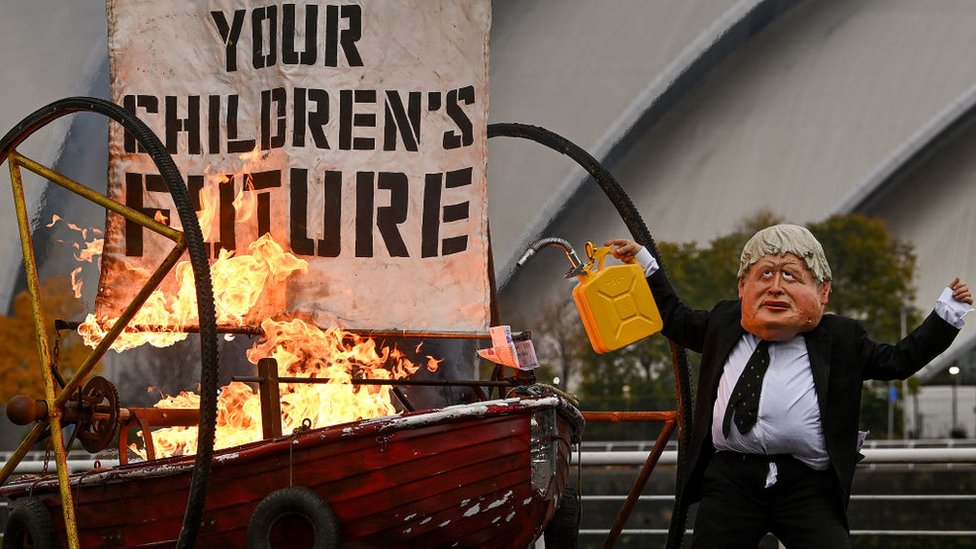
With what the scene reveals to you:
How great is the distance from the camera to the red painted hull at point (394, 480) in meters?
5.09

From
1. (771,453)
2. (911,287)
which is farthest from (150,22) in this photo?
(911,287)

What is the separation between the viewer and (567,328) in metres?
25.4

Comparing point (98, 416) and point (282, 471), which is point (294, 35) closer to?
point (98, 416)

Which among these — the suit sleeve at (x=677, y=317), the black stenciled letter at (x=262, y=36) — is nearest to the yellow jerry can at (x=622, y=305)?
the suit sleeve at (x=677, y=317)

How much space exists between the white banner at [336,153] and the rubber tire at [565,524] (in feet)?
3.03

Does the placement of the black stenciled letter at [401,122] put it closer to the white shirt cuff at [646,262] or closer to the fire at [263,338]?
the fire at [263,338]

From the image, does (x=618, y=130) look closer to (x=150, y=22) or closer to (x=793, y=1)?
(x=793, y=1)

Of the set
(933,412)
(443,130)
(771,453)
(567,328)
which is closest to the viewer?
(771,453)

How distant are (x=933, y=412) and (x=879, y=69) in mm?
10680

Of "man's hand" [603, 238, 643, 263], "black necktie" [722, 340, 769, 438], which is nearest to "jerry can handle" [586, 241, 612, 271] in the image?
"man's hand" [603, 238, 643, 263]

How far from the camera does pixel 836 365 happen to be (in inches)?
173

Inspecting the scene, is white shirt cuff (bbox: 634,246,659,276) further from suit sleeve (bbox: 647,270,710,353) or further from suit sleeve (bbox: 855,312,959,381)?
suit sleeve (bbox: 855,312,959,381)

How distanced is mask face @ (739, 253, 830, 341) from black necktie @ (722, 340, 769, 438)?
0.07 meters

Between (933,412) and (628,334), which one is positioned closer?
(628,334)
